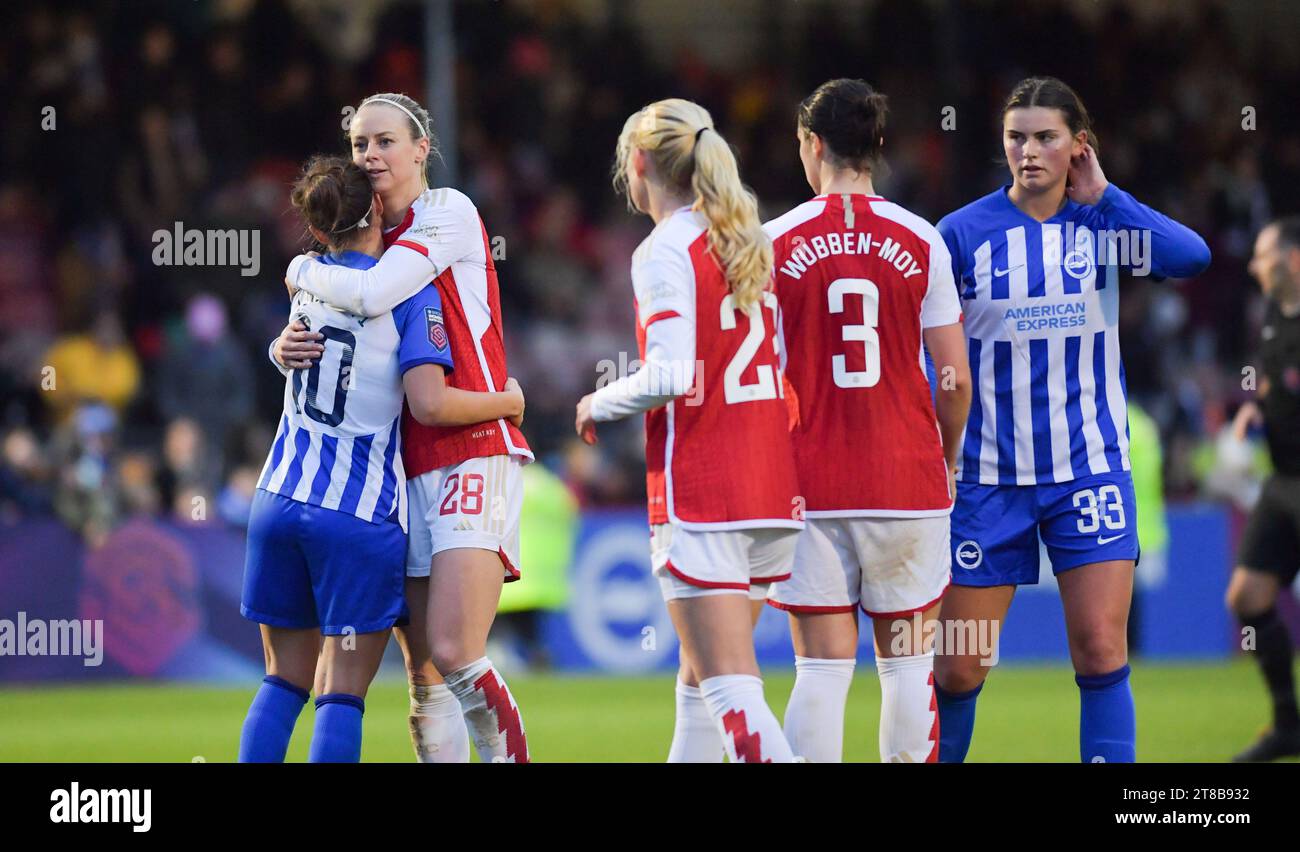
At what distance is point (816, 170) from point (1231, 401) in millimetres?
10288

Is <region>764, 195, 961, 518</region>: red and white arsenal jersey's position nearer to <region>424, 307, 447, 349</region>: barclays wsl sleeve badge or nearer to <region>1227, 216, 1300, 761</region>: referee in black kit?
<region>424, 307, 447, 349</region>: barclays wsl sleeve badge

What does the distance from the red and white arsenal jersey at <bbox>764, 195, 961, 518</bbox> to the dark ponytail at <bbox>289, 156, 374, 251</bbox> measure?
122cm

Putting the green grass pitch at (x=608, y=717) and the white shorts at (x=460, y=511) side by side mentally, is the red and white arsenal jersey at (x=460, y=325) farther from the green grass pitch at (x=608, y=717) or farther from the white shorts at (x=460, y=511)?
the green grass pitch at (x=608, y=717)

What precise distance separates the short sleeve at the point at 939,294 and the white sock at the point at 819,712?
1.06m

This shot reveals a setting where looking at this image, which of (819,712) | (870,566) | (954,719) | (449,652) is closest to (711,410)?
(870,566)

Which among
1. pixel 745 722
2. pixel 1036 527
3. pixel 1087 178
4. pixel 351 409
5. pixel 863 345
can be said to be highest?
pixel 1087 178

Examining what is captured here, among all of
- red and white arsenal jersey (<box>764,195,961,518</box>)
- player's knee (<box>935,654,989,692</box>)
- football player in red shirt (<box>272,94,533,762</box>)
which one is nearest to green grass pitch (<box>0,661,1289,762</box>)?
player's knee (<box>935,654,989,692</box>)

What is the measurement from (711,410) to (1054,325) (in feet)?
4.55

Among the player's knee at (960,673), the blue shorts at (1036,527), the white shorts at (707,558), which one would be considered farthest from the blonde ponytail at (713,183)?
the player's knee at (960,673)

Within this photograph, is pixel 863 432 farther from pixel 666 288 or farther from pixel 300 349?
pixel 300 349

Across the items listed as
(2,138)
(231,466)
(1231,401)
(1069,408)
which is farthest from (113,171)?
(1069,408)

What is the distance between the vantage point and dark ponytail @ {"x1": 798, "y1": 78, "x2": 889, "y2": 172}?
4.79 m

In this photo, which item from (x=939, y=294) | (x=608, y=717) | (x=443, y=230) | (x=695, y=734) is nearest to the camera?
(x=695, y=734)

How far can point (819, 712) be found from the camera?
185 inches
